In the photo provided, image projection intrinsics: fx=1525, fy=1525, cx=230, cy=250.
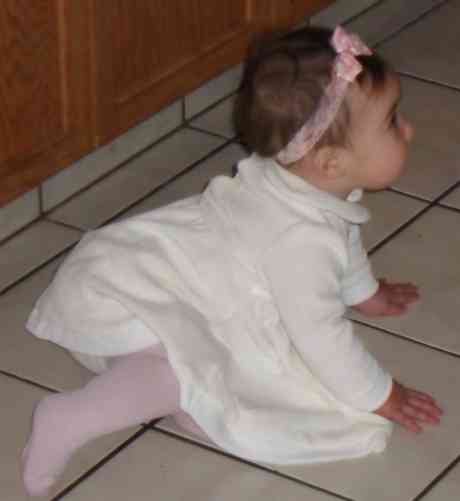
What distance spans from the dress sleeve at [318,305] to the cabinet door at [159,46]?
1.88 ft

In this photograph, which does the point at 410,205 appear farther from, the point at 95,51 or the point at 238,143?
the point at 95,51

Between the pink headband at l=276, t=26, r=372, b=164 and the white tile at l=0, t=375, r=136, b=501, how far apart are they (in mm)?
429

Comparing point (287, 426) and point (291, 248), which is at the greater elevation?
point (291, 248)

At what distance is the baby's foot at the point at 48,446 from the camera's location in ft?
5.88

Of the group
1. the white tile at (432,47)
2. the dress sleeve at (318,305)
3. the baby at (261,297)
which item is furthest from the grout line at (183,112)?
the dress sleeve at (318,305)

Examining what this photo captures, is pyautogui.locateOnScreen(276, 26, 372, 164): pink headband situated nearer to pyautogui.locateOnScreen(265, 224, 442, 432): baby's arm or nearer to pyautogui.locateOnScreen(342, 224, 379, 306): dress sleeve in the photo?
pyautogui.locateOnScreen(265, 224, 442, 432): baby's arm

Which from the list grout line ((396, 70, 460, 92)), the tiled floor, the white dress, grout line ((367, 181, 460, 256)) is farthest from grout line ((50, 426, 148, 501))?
grout line ((396, 70, 460, 92))

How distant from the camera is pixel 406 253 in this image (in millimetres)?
2299

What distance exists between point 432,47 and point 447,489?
4.36 ft

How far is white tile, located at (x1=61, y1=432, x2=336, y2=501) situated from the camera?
71.0 inches

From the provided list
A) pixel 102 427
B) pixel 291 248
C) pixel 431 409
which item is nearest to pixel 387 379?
pixel 431 409

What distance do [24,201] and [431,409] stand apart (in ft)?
2.41

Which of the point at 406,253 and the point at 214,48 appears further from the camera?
the point at 214,48

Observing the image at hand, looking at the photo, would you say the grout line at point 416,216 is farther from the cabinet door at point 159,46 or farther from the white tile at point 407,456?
the cabinet door at point 159,46
